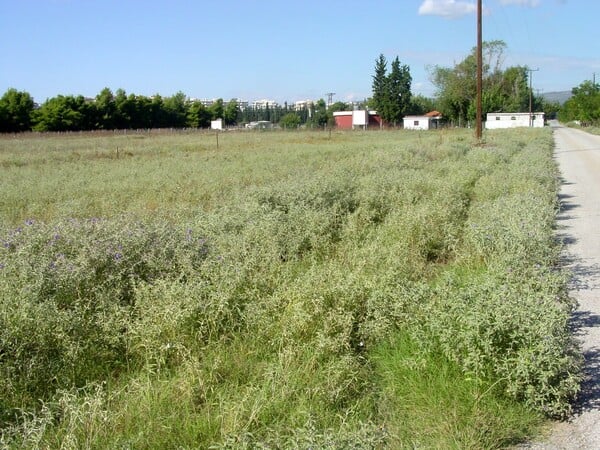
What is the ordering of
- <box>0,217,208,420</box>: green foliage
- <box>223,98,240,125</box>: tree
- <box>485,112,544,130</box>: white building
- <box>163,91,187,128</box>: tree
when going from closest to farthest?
<box>0,217,208,420</box>: green foliage → <box>485,112,544,130</box>: white building → <box>163,91,187,128</box>: tree → <box>223,98,240,125</box>: tree

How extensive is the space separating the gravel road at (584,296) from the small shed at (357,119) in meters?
82.8

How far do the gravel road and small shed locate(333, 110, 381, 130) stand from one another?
82845 mm

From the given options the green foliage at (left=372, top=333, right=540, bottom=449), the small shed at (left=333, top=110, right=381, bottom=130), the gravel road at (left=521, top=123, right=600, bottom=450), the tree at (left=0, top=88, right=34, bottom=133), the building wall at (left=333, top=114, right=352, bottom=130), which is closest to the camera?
the green foliage at (left=372, top=333, right=540, bottom=449)

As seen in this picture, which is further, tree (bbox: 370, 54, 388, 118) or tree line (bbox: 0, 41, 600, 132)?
tree (bbox: 370, 54, 388, 118)

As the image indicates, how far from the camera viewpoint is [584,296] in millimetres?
6191

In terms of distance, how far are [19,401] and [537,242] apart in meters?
5.04

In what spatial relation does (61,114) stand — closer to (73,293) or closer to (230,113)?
(230,113)

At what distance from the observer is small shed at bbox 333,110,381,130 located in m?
99.2

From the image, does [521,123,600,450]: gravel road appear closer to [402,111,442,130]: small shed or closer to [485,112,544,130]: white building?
[485,112,544,130]: white building

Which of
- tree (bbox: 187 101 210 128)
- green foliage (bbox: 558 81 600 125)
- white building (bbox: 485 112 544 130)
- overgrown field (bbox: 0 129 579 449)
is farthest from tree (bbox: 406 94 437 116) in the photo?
overgrown field (bbox: 0 129 579 449)

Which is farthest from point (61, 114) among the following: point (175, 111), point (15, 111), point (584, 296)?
point (584, 296)

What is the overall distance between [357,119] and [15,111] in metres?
54.5

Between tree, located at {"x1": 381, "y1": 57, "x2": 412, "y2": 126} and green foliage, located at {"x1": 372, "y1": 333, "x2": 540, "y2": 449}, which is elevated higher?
tree, located at {"x1": 381, "y1": 57, "x2": 412, "y2": 126}

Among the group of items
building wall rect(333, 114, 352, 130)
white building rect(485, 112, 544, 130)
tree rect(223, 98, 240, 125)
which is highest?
tree rect(223, 98, 240, 125)
